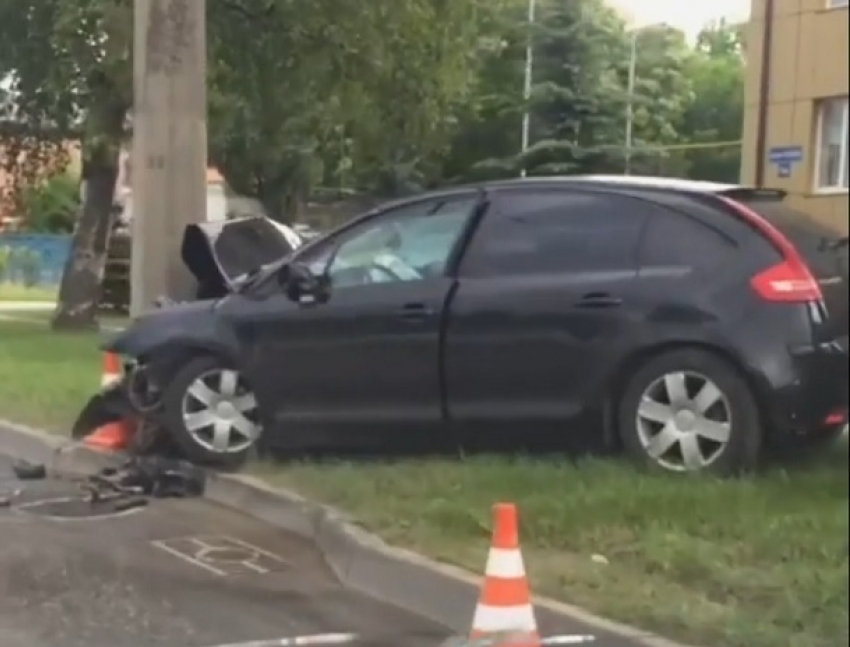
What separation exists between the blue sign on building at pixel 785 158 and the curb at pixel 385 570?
Answer: 253cm

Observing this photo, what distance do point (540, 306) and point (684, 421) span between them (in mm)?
861

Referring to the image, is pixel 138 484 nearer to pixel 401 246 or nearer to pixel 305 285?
pixel 305 285

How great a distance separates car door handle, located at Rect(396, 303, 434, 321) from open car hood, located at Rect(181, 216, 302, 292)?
122cm

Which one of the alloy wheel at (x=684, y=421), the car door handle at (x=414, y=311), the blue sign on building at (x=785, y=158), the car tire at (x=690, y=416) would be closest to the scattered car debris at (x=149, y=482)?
the car door handle at (x=414, y=311)

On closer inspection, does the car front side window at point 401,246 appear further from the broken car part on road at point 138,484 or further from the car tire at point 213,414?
the broken car part on road at point 138,484

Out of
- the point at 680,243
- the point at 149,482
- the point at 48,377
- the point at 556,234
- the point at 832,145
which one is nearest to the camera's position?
the point at 832,145

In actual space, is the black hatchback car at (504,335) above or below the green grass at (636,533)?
above

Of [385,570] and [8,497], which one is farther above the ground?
[385,570]

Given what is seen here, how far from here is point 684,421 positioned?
6602mm

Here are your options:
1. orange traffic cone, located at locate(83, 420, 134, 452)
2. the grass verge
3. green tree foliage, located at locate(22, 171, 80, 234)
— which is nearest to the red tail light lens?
the grass verge

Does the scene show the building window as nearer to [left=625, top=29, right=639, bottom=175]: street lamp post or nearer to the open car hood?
[left=625, top=29, right=639, bottom=175]: street lamp post

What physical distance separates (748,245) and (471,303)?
1.69m

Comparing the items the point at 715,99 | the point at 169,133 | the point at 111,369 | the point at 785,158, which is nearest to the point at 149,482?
the point at 111,369

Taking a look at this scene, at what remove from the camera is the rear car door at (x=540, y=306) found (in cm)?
695
